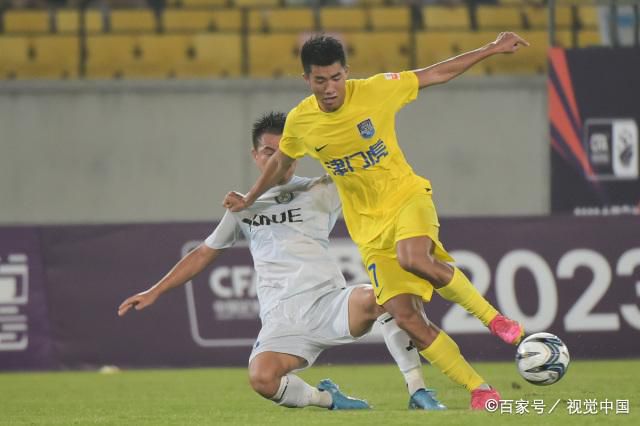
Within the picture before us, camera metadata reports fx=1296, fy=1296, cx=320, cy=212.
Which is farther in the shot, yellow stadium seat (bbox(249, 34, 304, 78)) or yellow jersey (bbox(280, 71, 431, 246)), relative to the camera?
yellow stadium seat (bbox(249, 34, 304, 78))

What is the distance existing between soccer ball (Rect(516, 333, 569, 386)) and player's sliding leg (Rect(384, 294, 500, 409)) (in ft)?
0.97

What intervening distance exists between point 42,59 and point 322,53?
9.71 meters

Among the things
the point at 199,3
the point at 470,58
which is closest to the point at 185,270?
the point at 470,58

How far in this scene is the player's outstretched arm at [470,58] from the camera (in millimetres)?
7047

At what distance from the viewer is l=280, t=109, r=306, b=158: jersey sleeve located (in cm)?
725

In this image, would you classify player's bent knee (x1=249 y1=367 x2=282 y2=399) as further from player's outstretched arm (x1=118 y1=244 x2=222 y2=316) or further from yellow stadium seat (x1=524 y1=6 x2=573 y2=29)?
yellow stadium seat (x1=524 y1=6 x2=573 y2=29)

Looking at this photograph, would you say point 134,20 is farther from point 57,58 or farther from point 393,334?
point 393,334

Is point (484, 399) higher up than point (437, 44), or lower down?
lower down

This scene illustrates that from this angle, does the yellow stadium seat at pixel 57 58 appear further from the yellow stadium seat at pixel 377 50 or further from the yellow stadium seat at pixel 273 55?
the yellow stadium seat at pixel 377 50

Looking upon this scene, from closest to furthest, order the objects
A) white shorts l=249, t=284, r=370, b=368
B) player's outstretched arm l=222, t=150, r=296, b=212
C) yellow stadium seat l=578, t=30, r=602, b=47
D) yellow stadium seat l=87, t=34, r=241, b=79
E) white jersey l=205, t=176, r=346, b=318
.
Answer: player's outstretched arm l=222, t=150, r=296, b=212, white shorts l=249, t=284, r=370, b=368, white jersey l=205, t=176, r=346, b=318, yellow stadium seat l=578, t=30, r=602, b=47, yellow stadium seat l=87, t=34, r=241, b=79

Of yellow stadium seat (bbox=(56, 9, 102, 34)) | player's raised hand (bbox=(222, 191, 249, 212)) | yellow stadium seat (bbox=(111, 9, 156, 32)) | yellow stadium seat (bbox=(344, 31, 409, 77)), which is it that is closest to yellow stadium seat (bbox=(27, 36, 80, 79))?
yellow stadium seat (bbox=(56, 9, 102, 34))

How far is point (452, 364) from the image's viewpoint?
6992mm

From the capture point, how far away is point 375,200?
7.24m

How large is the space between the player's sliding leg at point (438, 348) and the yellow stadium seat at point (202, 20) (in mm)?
9634
